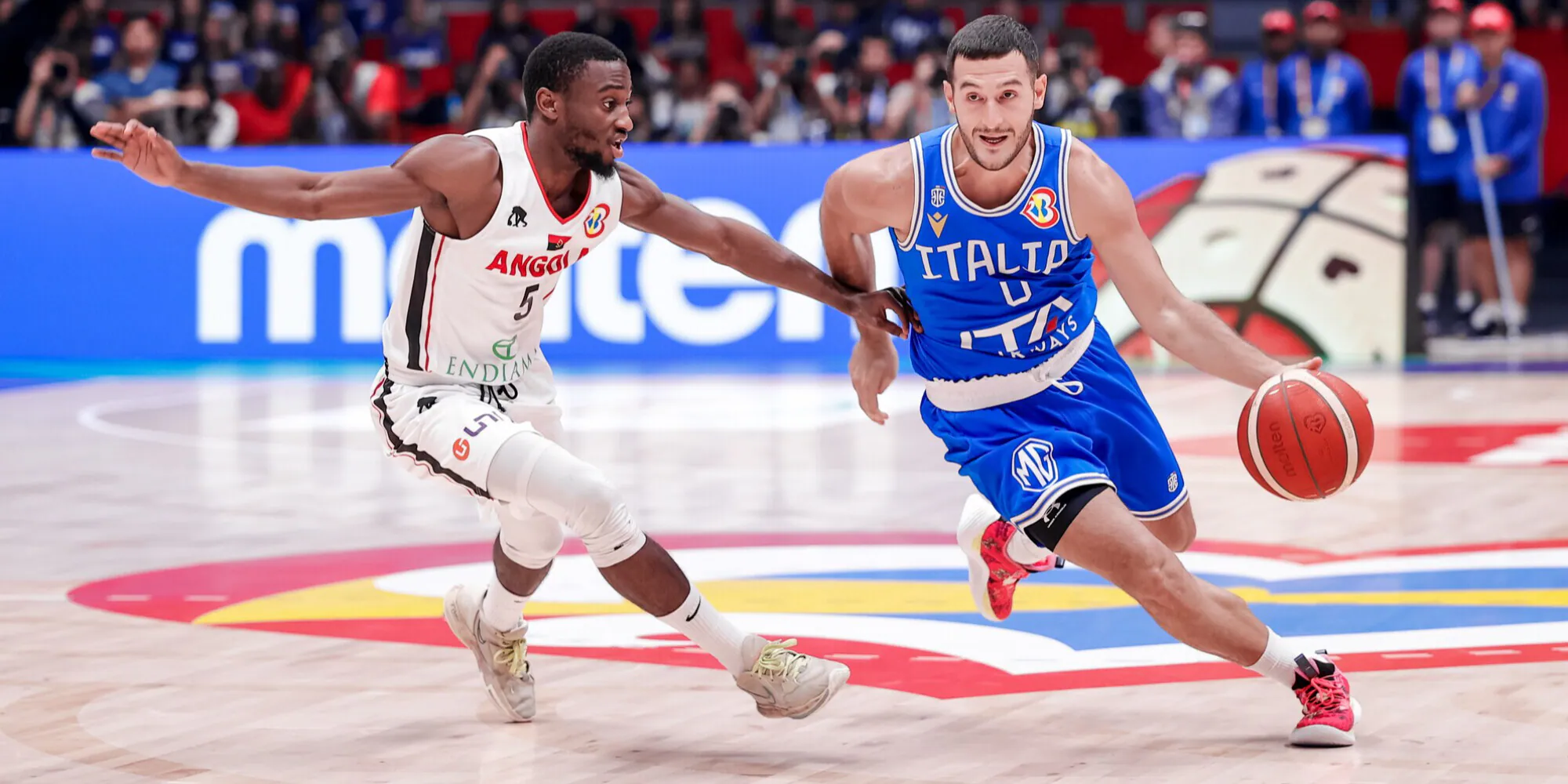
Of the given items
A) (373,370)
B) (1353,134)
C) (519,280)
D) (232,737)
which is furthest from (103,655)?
(1353,134)

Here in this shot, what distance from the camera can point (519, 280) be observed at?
16.5ft

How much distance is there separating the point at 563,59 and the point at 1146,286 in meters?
1.58

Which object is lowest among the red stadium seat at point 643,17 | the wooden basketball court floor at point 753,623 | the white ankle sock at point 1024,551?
the wooden basketball court floor at point 753,623

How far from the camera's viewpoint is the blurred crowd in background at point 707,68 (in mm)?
14891

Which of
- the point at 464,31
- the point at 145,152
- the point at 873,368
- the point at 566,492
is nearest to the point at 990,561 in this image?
the point at 873,368

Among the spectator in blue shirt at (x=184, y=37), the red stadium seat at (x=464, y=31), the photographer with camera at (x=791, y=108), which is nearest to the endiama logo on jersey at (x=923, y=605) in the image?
the photographer with camera at (x=791, y=108)

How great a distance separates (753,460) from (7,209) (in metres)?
7.91

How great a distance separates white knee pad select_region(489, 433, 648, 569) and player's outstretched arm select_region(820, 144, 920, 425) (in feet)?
2.83

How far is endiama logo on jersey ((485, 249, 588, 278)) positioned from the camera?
497cm

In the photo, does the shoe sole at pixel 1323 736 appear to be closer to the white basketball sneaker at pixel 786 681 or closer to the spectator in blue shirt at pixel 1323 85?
the white basketball sneaker at pixel 786 681

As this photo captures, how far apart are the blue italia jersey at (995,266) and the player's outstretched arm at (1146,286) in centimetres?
6

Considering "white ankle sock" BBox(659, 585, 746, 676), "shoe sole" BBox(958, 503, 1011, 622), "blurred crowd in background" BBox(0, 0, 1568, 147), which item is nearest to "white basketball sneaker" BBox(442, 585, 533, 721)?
"white ankle sock" BBox(659, 585, 746, 676)

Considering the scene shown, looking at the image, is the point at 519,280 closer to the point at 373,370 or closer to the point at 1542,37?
the point at 373,370

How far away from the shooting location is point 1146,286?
4.90 meters
